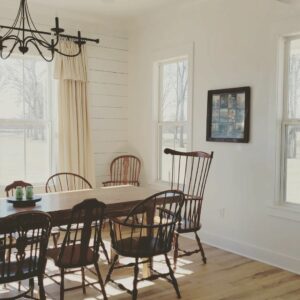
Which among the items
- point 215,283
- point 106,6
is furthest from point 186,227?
point 106,6

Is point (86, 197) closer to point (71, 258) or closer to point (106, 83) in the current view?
point (71, 258)

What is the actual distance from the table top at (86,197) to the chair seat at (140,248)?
0.95 feet

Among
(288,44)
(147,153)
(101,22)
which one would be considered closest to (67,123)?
(147,153)

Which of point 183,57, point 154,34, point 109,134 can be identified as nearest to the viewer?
point 183,57

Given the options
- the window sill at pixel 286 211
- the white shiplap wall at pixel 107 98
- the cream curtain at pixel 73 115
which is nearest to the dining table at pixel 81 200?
the window sill at pixel 286 211

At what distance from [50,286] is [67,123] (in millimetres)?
2435

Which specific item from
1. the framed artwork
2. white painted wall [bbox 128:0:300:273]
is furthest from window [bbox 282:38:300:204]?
the framed artwork

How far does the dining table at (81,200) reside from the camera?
3.02 meters

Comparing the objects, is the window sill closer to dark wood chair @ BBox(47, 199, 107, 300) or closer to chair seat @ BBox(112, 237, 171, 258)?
chair seat @ BBox(112, 237, 171, 258)

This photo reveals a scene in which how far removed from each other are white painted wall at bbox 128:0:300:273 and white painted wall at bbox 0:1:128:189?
0.81 meters

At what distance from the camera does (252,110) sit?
14.0ft

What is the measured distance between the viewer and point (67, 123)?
540 centimetres

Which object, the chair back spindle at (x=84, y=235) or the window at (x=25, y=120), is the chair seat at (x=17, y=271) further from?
the window at (x=25, y=120)

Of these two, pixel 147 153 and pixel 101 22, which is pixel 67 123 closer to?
pixel 147 153
